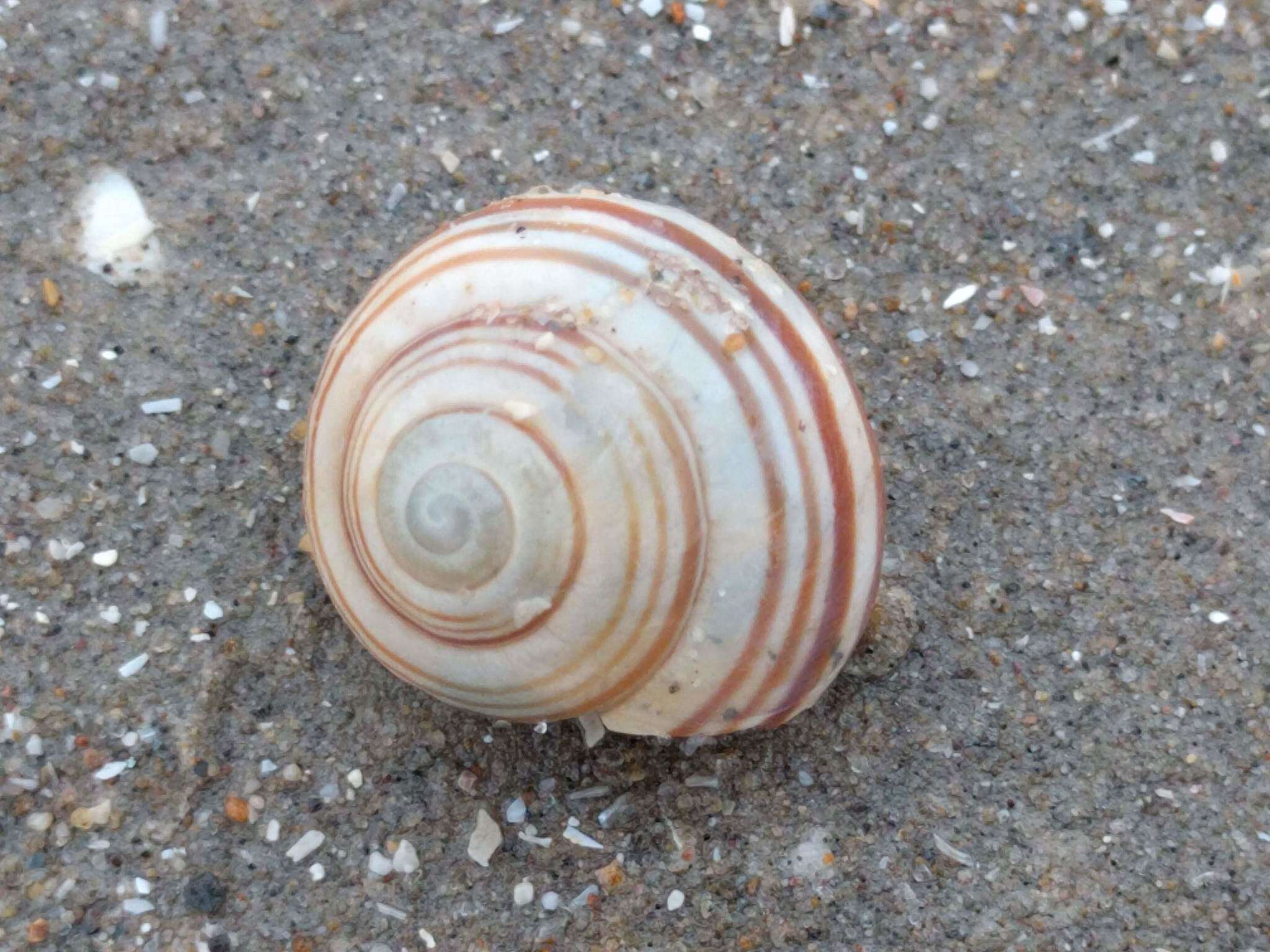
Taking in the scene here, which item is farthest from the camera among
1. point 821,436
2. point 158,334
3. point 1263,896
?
point 158,334

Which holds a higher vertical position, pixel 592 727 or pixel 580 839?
pixel 592 727

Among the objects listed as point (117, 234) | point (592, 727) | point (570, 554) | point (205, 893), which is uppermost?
point (570, 554)

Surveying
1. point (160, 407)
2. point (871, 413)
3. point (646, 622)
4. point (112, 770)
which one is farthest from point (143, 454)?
point (871, 413)

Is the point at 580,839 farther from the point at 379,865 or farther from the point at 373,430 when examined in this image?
the point at 373,430

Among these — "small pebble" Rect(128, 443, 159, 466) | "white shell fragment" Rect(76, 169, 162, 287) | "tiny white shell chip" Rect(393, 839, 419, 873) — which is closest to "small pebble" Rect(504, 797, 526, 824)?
"tiny white shell chip" Rect(393, 839, 419, 873)

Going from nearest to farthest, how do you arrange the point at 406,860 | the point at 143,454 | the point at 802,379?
the point at 802,379 < the point at 406,860 < the point at 143,454

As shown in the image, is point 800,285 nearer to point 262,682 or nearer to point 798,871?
point 798,871

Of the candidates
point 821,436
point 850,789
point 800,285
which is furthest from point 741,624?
point 800,285
